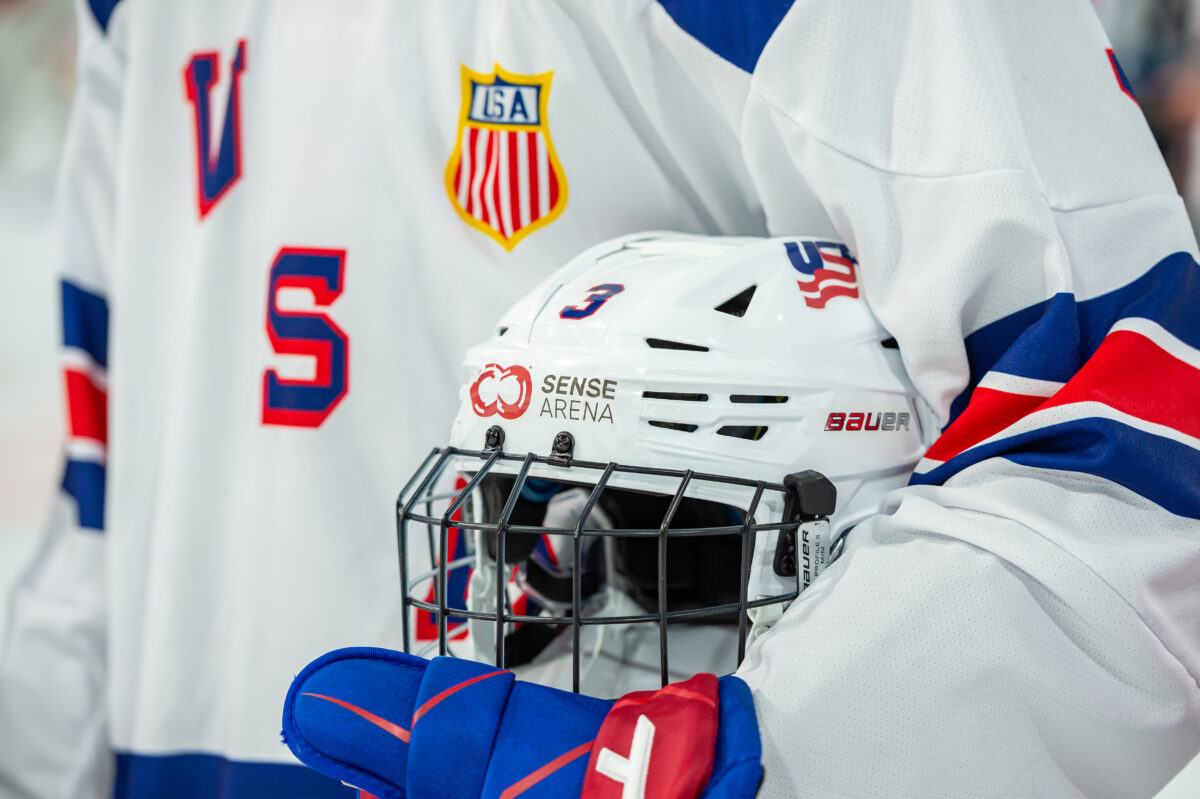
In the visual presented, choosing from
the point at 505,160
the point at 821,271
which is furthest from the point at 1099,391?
the point at 505,160

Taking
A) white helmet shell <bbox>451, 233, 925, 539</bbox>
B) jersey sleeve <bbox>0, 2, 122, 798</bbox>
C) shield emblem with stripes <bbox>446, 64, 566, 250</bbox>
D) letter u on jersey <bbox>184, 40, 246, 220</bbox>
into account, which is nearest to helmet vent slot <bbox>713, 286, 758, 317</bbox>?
white helmet shell <bbox>451, 233, 925, 539</bbox>

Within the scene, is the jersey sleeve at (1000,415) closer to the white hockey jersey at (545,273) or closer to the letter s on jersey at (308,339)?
the white hockey jersey at (545,273)

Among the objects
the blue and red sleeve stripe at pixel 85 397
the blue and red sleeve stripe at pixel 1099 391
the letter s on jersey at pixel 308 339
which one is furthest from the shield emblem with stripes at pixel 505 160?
the blue and red sleeve stripe at pixel 85 397

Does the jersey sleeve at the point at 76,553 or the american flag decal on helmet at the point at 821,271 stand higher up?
the american flag decal on helmet at the point at 821,271

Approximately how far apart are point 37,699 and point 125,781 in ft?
0.50

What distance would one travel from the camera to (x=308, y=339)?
1.01 m

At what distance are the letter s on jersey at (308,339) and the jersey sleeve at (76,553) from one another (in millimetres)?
318

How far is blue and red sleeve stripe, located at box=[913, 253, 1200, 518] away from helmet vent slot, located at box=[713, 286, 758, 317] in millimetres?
164

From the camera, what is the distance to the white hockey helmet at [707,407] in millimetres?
681

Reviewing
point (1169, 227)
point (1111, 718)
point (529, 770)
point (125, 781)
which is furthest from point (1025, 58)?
point (125, 781)

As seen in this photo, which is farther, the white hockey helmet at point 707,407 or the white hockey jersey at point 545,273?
the white hockey helmet at point 707,407

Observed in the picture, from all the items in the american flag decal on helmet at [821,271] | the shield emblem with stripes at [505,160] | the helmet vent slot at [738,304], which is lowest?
the helmet vent slot at [738,304]

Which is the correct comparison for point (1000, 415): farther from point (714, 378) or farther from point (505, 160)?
point (505, 160)

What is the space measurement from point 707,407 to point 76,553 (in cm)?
89
